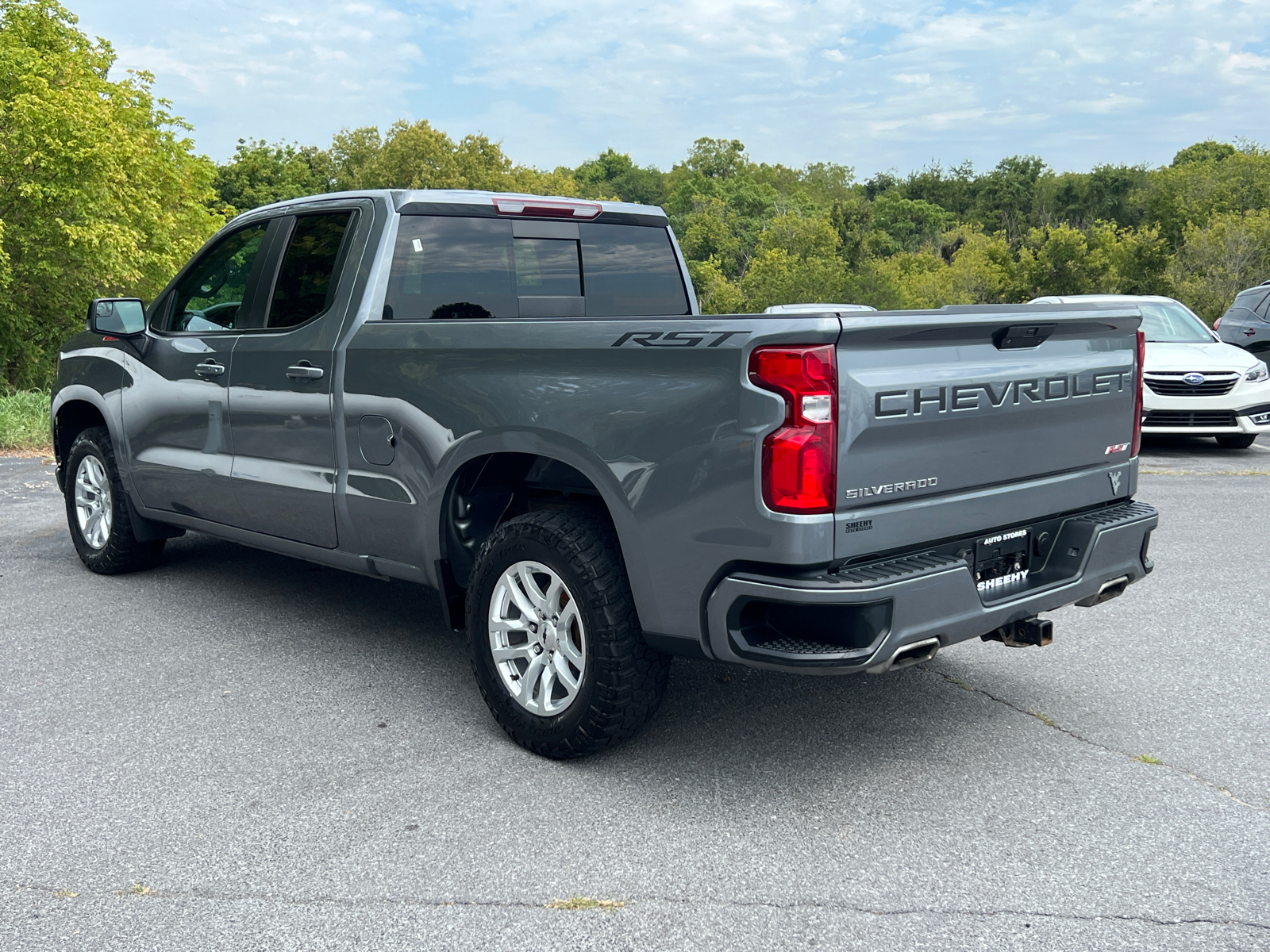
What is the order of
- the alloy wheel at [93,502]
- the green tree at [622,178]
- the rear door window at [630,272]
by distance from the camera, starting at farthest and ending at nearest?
the green tree at [622,178]
the alloy wheel at [93,502]
the rear door window at [630,272]

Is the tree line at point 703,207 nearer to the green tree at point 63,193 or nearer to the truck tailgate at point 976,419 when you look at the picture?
the green tree at point 63,193

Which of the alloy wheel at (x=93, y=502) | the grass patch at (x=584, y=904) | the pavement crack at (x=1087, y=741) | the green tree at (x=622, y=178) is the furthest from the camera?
the green tree at (x=622, y=178)

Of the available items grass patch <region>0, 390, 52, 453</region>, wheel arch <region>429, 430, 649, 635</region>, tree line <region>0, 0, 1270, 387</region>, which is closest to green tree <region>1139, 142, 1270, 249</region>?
tree line <region>0, 0, 1270, 387</region>

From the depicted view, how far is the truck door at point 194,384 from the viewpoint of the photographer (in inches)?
212

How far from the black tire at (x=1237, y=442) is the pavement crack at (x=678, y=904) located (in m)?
11.0

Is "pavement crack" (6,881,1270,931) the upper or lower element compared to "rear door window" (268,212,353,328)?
lower

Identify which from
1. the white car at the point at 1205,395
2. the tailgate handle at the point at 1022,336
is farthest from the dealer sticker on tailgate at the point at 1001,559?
the white car at the point at 1205,395

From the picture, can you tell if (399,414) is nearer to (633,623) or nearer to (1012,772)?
(633,623)

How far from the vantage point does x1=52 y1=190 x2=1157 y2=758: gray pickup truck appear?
126 inches

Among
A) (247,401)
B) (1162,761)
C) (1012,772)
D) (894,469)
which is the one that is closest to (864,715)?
(1012,772)

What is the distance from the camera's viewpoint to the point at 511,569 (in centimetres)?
395

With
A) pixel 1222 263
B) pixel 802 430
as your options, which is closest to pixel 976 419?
pixel 802 430

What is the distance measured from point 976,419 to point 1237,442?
35.2ft

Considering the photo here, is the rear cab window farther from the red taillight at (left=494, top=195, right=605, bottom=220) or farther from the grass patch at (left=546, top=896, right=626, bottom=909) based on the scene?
the grass patch at (left=546, top=896, right=626, bottom=909)
